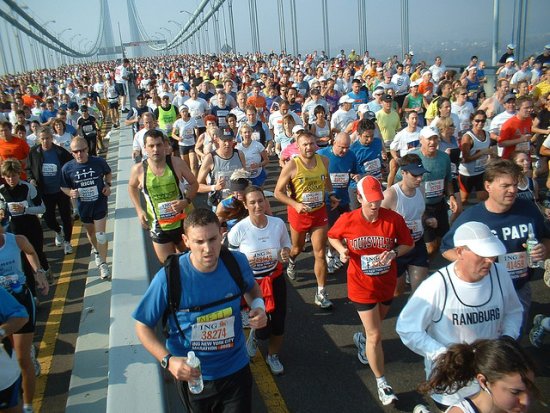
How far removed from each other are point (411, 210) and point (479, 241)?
7.57 feet

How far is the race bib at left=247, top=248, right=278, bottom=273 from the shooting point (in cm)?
459

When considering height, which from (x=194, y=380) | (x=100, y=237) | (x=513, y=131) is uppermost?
(x=513, y=131)

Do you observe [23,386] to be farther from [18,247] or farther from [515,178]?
[515,178]

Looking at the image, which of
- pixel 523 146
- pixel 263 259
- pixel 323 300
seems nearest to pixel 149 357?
pixel 263 259

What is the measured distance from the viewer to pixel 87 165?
7129 millimetres

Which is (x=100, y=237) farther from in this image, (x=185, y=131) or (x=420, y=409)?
(x=420, y=409)

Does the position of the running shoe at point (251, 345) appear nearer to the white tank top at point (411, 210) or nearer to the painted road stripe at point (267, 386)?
the painted road stripe at point (267, 386)

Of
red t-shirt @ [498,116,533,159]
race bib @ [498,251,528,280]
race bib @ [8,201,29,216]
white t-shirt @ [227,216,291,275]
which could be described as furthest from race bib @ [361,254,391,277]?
red t-shirt @ [498,116,533,159]

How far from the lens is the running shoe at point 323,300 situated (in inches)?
232

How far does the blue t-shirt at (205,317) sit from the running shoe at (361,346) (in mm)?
1868

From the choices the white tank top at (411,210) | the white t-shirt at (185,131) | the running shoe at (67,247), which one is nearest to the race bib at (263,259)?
the white tank top at (411,210)

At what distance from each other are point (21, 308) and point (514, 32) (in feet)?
80.2

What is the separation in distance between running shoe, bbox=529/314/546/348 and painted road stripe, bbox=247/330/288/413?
8.63 ft

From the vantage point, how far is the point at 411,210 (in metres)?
5.33
